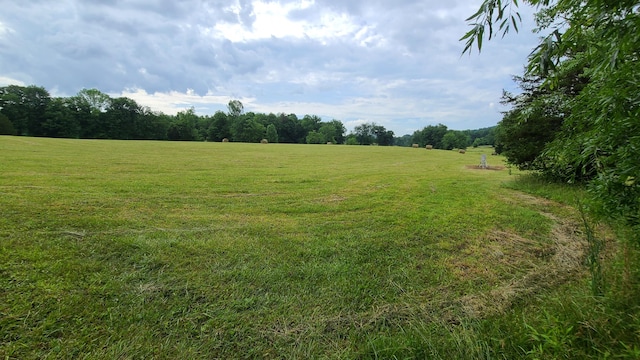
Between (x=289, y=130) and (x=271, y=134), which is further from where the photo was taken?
(x=289, y=130)

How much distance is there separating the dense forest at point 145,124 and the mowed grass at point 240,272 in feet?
146

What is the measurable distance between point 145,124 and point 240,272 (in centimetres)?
6722

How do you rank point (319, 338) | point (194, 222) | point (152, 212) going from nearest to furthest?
point (319, 338) → point (194, 222) → point (152, 212)

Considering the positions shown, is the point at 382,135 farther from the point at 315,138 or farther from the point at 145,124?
the point at 145,124

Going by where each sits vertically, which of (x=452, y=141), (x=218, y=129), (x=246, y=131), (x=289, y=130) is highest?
(x=289, y=130)

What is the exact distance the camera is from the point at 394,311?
299cm

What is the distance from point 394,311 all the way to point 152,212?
5130 millimetres

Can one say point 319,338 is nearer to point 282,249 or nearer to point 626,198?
point 282,249

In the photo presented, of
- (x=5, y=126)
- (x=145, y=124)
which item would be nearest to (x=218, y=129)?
(x=145, y=124)

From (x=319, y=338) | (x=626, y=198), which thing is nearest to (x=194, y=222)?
(x=319, y=338)

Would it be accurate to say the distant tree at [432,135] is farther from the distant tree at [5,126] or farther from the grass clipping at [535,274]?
the distant tree at [5,126]

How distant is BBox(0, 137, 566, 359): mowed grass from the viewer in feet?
8.09

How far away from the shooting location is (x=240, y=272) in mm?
3559

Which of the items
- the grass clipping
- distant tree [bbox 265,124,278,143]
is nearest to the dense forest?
distant tree [bbox 265,124,278,143]
